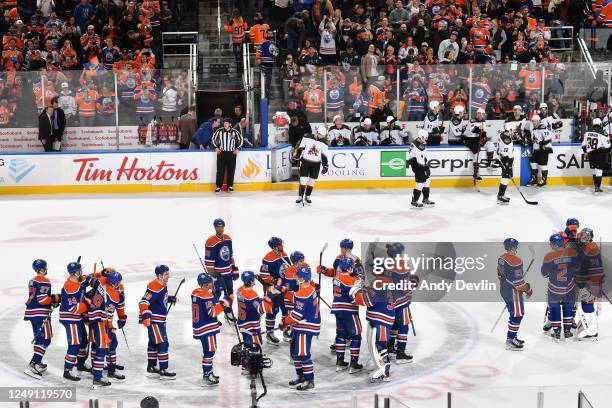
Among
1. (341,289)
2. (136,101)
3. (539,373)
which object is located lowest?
(539,373)

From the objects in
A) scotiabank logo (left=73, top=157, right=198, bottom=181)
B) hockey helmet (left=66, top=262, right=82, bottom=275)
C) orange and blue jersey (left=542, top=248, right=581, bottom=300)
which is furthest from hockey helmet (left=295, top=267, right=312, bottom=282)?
scotiabank logo (left=73, top=157, right=198, bottom=181)

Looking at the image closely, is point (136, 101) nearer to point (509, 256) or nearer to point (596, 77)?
point (596, 77)

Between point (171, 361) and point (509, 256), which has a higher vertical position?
point (509, 256)

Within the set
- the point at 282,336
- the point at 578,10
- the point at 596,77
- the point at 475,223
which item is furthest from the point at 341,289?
the point at 578,10

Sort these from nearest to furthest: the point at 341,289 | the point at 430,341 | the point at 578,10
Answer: the point at 341,289 < the point at 430,341 < the point at 578,10

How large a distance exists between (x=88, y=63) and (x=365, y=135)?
21.2ft

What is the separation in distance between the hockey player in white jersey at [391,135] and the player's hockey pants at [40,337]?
39.1 ft

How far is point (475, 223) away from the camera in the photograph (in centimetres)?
1730

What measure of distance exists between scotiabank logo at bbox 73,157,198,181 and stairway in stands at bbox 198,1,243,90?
9.13 feet

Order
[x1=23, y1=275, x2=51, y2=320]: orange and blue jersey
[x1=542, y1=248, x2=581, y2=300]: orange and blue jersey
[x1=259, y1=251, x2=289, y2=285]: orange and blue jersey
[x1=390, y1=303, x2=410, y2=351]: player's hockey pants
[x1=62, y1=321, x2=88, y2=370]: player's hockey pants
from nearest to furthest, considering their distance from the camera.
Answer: [x1=62, y1=321, x2=88, y2=370]: player's hockey pants → [x1=23, y1=275, x2=51, y2=320]: orange and blue jersey → [x1=390, y1=303, x2=410, y2=351]: player's hockey pants → [x1=542, y1=248, x2=581, y2=300]: orange and blue jersey → [x1=259, y1=251, x2=289, y2=285]: orange and blue jersey

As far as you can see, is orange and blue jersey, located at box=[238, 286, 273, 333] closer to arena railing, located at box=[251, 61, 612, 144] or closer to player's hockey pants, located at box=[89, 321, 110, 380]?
player's hockey pants, located at box=[89, 321, 110, 380]

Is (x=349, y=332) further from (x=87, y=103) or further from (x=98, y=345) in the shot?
(x=87, y=103)

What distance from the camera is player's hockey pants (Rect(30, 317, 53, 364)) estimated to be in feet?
33.2

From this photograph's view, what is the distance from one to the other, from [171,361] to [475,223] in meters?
8.01
